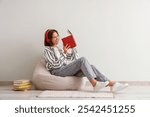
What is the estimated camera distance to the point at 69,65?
5430mm

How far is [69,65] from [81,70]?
7.9 inches

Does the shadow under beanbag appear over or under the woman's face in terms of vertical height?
under

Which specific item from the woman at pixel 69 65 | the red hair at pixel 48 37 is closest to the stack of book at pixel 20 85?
the woman at pixel 69 65

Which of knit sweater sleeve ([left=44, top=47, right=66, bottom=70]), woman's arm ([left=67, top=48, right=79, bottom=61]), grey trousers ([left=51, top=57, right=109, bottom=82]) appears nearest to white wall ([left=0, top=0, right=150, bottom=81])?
woman's arm ([left=67, top=48, right=79, bottom=61])

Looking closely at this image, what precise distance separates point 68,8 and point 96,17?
51 cm

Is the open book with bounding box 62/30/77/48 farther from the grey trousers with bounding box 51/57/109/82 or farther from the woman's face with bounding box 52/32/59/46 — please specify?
the grey trousers with bounding box 51/57/109/82

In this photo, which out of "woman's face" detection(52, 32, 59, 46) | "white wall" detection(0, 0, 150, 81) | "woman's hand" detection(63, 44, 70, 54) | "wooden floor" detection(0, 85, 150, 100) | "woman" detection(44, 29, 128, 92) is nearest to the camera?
"wooden floor" detection(0, 85, 150, 100)

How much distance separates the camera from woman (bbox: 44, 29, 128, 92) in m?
5.17

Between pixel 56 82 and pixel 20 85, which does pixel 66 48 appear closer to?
pixel 56 82

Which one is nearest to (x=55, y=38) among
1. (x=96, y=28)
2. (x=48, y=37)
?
(x=48, y=37)

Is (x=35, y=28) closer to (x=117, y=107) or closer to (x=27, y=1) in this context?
(x=27, y=1)

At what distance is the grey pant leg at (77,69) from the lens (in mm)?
5219

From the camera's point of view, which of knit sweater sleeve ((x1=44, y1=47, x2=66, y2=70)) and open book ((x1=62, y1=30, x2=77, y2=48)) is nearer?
knit sweater sleeve ((x1=44, y1=47, x2=66, y2=70))

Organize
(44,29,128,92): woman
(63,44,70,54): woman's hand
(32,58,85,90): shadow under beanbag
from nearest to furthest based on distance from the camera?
1. (44,29,128,92): woman
2. (32,58,85,90): shadow under beanbag
3. (63,44,70,54): woman's hand
